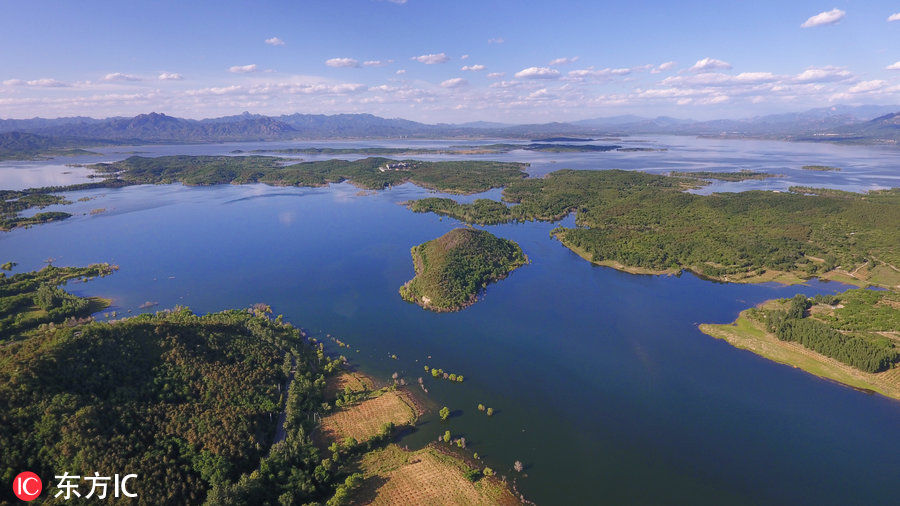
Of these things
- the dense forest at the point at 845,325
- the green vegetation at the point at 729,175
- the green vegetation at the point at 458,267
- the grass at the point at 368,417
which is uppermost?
the green vegetation at the point at 729,175

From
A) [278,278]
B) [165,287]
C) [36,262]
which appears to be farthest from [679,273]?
[36,262]

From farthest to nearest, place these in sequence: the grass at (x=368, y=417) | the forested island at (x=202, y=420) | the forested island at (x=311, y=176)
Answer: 1. the forested island at (x=311, y=176)
2. the grass at (x=368, y=417)
3. the forested island at (x=202, y=420)

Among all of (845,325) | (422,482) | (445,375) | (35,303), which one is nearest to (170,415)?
(422,482)

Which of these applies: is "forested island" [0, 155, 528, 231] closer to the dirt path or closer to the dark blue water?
the dark blue water

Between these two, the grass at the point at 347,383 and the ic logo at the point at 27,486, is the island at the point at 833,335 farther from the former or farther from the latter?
the ic logo at the point at 27,486

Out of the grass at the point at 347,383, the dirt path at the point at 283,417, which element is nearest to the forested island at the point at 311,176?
the grass at the point at 347,383

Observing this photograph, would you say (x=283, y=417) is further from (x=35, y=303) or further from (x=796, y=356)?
(x=796, y=356)
